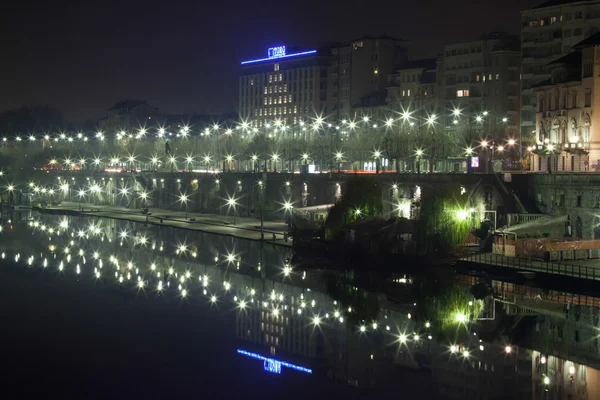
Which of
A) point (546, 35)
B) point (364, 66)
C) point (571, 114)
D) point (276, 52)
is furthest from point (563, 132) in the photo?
point (276, 52)

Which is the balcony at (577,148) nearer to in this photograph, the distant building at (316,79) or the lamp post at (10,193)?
the distant building at (316,79)

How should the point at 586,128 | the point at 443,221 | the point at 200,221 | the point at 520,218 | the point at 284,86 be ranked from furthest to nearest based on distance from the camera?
the point at 284,86, the point at 200,221, the point at 586,128, the point at 520,218, the point at 443,221

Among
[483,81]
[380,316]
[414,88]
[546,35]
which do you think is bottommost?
[380,316]

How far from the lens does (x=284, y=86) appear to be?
182500mm

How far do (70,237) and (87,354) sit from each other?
50544 millimetres

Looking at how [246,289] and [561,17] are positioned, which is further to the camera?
[561,17]

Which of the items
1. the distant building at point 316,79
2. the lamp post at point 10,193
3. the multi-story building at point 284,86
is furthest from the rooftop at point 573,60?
the lamp post at point 10,193

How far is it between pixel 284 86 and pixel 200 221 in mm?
84185

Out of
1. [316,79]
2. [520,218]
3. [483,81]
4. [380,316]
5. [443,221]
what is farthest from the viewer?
[316,79]

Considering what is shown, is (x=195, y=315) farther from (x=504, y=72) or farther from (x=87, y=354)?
(x=504, y=72)

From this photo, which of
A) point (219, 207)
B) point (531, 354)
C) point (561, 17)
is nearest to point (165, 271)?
point (531, 354)

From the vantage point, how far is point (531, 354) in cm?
4253

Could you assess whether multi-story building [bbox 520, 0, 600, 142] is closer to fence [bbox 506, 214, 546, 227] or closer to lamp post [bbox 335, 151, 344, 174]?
lamp post [bbox 335, 151, 344, 174]

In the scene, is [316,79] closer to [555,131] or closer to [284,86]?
[284,86]
